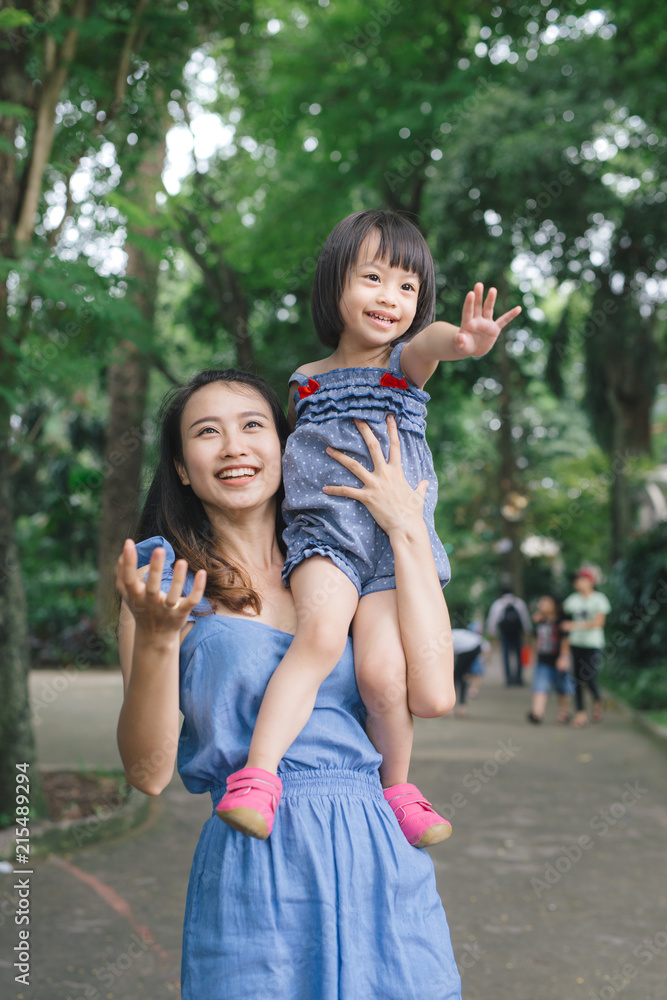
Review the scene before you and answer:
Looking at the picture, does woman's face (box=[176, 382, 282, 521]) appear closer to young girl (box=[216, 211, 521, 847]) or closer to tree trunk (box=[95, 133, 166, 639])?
young girl (box=[216, 211, 521, 847])

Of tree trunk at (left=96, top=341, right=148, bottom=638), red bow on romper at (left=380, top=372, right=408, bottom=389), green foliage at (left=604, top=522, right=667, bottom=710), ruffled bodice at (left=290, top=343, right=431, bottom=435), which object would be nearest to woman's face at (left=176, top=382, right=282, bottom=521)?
ruffled bodice at (left=290, top=343, right=431, bottom=435)

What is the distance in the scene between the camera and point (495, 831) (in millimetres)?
7199

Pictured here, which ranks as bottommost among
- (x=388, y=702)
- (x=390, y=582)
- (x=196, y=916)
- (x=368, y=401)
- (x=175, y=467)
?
(x=196, y=916)

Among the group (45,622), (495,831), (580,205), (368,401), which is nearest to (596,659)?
(495,831)

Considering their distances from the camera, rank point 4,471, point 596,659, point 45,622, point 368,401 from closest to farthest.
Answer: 1. point 368,401
2. point 4,471
3. point 596,659
4. point 45,622

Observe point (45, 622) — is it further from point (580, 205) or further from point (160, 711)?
point (160, 711)

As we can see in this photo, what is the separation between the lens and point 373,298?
6.98ft

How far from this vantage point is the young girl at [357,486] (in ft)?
6.19

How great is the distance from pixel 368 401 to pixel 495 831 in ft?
19.3

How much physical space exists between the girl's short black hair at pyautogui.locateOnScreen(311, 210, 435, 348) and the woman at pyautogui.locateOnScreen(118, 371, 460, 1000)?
0.25 metres

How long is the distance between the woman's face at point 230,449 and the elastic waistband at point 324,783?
58 cm

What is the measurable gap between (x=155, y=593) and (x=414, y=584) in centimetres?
57

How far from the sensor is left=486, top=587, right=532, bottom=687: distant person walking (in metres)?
16.5

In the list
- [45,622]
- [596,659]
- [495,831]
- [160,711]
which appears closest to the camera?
[160,711]
